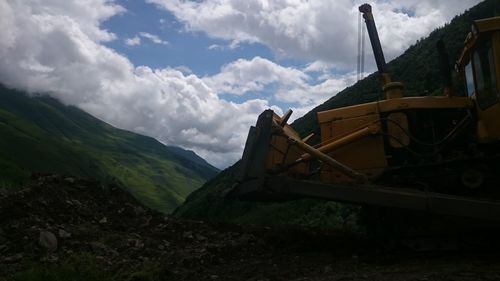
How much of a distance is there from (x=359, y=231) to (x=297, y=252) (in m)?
2.84

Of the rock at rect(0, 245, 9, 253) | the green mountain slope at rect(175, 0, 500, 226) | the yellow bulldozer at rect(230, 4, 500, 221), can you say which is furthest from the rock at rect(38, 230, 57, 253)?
the green mountain slope at rect(175, 0, 500, 226)

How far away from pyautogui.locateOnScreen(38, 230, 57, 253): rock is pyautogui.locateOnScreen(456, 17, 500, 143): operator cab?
6.62m

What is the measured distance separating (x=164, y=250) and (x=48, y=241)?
174cm

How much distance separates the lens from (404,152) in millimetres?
8617

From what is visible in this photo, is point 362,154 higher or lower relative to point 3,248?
higher

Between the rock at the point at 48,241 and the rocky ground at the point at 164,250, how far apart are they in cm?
2

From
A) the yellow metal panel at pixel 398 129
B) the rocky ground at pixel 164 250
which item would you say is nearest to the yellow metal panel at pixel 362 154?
the yellow metal panel at pixel 398 129

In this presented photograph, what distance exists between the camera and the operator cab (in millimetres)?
7621

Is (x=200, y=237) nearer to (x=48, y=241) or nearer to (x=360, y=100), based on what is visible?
(x=48, y=241)

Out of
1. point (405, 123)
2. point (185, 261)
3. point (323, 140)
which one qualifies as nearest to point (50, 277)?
point (185, 261)

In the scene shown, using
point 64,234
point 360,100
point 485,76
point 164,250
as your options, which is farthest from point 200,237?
point 360,100

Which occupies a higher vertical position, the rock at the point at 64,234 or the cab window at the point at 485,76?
the cab window at the point at 485,76

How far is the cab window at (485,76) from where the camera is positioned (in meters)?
7.71

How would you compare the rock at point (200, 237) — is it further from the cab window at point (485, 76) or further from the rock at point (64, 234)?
the cab window at point (485, 76)
